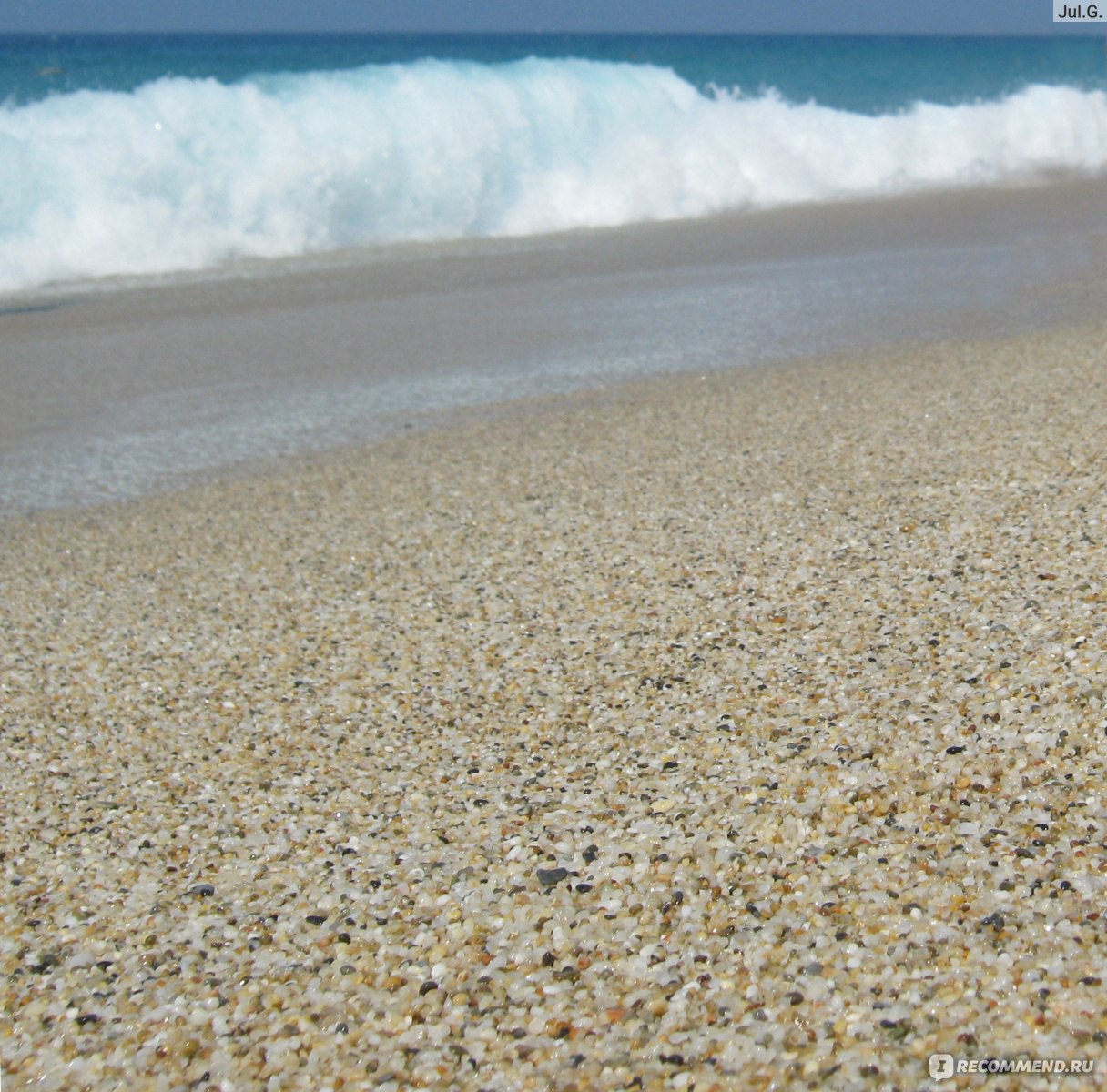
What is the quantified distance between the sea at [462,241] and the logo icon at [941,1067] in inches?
168

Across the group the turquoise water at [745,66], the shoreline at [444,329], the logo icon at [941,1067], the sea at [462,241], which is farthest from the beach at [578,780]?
the turquoise water at [745,66]

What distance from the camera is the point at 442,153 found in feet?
46.9

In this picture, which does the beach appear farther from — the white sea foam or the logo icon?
the white sea foam

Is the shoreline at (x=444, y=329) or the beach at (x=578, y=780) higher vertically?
the shoreline at (x=444, y=329)

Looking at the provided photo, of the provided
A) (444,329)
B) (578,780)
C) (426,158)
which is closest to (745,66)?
(426,158)

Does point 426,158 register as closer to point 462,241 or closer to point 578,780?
point 462,241

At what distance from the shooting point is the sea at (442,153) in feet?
39.2

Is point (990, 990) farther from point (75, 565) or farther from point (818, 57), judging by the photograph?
point (818, 57)

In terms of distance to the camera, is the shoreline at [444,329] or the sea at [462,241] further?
the sea at [462,241]

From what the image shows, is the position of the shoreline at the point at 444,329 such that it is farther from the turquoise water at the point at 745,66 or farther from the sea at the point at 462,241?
the turquoise water at the point at 745,66

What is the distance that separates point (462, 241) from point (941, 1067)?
37.3 ft

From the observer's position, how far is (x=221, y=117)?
44.9ft

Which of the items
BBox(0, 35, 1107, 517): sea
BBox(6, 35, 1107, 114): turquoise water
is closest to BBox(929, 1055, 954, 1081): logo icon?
BBox(0, 35, 1107, 517): sea

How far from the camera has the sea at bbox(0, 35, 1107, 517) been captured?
22.3ft
